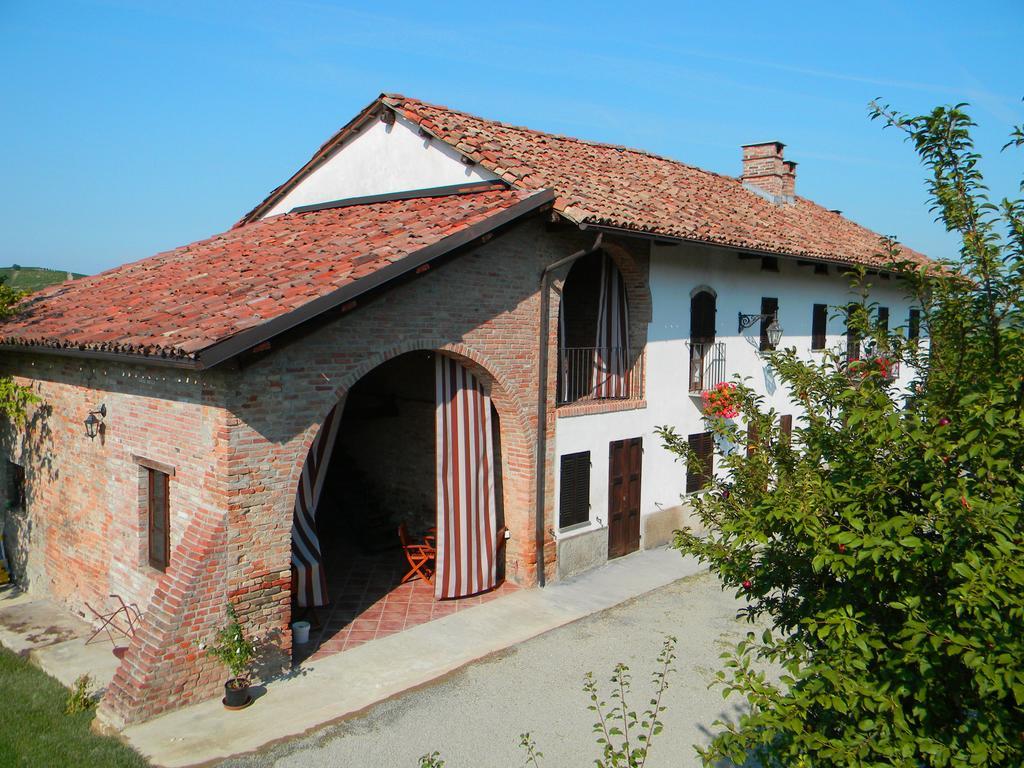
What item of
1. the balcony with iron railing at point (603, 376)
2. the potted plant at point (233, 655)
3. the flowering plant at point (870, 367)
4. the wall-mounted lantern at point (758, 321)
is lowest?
the potted plant at point (233, 655)

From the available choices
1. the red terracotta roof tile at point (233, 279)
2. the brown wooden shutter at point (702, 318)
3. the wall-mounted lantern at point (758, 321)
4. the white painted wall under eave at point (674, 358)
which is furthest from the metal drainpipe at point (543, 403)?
the wall-mounted lantern at point (758, 321)

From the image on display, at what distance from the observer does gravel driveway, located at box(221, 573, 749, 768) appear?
22.3ft

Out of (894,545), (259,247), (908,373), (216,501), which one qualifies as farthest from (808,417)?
(908,373)

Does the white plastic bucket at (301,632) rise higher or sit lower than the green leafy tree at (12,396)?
lower

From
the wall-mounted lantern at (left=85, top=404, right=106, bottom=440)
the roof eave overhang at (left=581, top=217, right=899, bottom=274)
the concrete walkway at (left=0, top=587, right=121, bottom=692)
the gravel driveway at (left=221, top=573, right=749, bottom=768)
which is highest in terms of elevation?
the roof eave overhang at (left=581, top=217, right=899, bottom=274)

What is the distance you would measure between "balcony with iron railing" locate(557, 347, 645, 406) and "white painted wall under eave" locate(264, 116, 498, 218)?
3251mm

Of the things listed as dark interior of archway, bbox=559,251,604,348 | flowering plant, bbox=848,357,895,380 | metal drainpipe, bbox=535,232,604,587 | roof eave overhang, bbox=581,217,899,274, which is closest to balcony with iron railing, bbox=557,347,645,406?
dark interior of archway, bbox=559,251,604,348

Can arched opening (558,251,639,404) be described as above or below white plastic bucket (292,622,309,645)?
above

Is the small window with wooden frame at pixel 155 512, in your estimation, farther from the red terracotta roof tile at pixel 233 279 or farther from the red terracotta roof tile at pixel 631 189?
the red terracotta roof tile at pixel 631 189

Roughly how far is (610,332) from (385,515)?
4.91 metres

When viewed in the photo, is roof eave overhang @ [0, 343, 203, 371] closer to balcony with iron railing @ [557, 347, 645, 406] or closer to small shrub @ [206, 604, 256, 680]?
small shrub @ [206, 604, 256, 680]

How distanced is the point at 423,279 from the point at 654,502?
238 inches

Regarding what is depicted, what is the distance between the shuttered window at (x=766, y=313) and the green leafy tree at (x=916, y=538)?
1125cm

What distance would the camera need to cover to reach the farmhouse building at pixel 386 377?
7.59m
